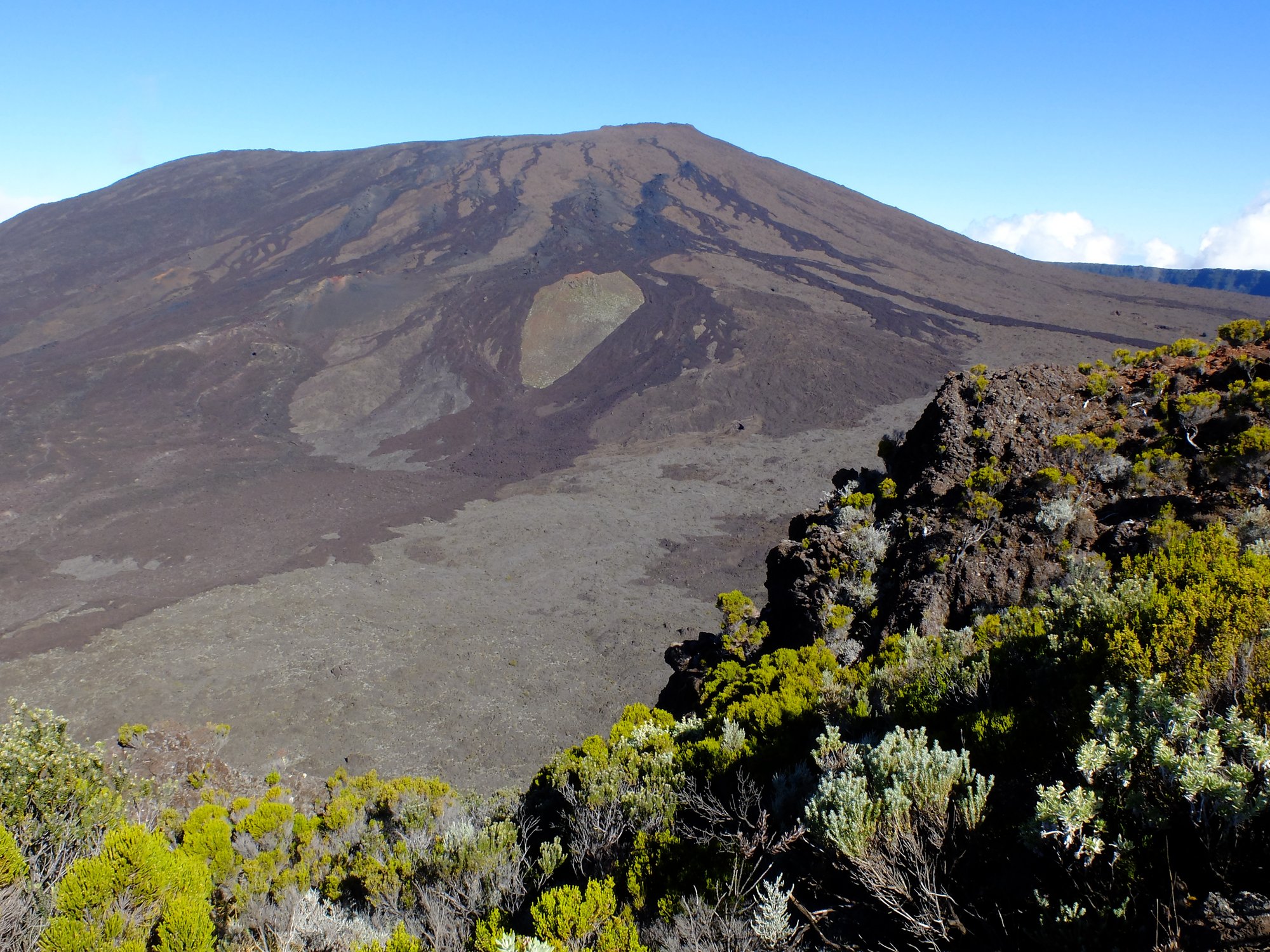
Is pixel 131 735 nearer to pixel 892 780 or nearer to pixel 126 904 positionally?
pixel 126 904

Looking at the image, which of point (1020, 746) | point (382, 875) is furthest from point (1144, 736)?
point (382, 875)

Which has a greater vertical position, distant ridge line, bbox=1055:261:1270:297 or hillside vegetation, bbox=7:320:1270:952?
distant ridge line, bbox=1055:261:1270:297

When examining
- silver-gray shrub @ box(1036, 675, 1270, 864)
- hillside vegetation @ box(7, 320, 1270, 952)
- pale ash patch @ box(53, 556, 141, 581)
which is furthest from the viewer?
pale ash patch @ box(53, 556, 141, 581)

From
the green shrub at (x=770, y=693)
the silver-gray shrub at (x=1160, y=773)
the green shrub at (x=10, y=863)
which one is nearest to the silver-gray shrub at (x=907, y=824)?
the silver-gray shrub at (x=1160, y=773)

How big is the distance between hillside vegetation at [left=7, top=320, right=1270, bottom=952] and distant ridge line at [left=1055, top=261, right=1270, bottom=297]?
7265 cm

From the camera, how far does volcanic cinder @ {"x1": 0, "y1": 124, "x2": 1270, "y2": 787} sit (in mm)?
12930

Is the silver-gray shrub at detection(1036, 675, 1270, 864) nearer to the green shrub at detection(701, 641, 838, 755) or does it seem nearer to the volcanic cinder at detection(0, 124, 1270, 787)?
the green shrub at detection(701, 641, 838, 755)

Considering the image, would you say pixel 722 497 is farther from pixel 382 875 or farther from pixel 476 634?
pixel 382 875

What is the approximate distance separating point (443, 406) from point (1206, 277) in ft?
302

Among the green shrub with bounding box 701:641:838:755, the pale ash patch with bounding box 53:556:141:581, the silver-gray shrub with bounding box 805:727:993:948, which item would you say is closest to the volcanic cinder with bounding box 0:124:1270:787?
the pale ash patch with bounding box 53:556:141:581

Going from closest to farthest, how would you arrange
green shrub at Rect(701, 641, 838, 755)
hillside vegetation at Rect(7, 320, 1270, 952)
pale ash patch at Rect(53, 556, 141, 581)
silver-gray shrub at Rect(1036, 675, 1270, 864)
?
silver-gray shrub at Rect(1036, 675, 1270, 864)
hillside vegetation at Rect(7, 320, 1270, 952)
green shrub at Rect(701, 641, 838, 755)
pale ash patch at Rect(53, 556, 141, 581)

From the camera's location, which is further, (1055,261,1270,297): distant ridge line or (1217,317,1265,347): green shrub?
(1055,261,1270,297): distant ridge line

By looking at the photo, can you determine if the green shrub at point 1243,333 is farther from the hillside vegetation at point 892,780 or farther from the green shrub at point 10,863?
the green shrub at point 10,863

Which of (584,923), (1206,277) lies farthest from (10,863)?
(1206,277)
